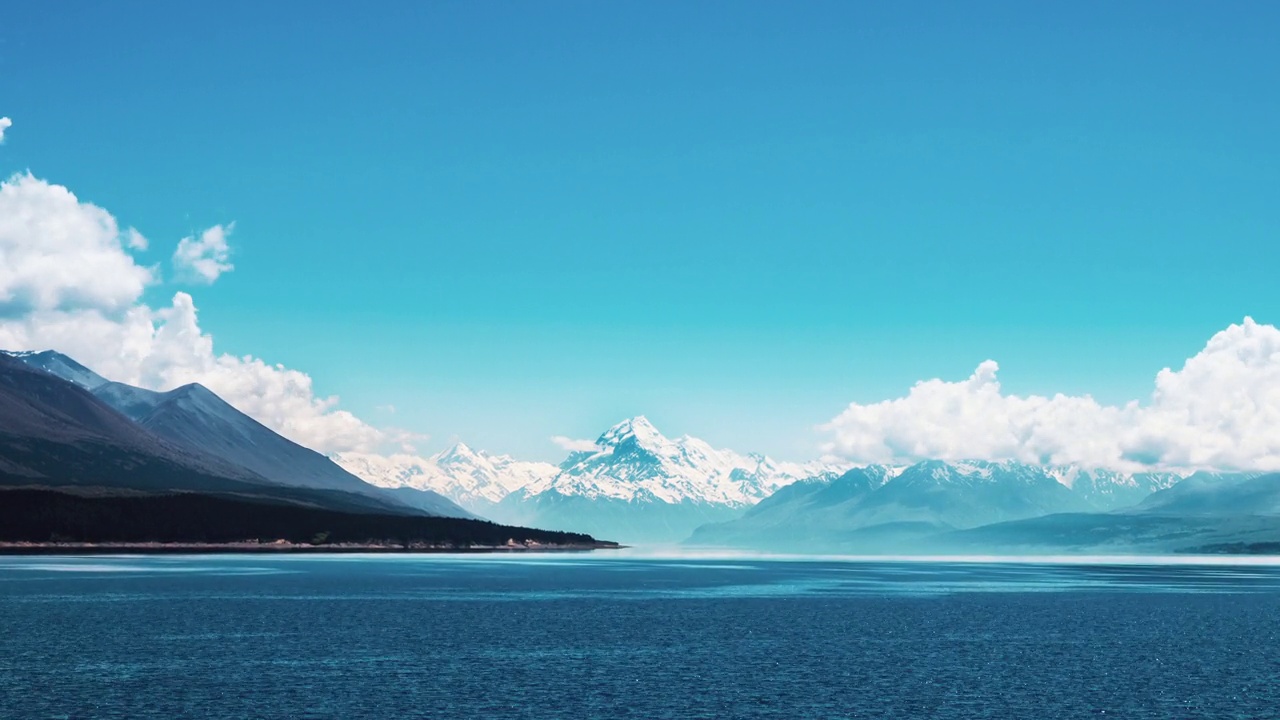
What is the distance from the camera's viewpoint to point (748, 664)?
87.3 m

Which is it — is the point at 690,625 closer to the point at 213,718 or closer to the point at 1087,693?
the point at 1087,693

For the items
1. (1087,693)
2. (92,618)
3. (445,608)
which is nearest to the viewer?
(1087,693)

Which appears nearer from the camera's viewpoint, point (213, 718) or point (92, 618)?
point (213, 718)

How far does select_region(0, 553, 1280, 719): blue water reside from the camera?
6775cm

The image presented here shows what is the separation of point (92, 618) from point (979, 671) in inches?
3120

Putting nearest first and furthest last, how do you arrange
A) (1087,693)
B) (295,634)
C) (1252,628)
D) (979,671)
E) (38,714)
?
(38,714), (1087,693), (979,671), (295,634), (1252,628)

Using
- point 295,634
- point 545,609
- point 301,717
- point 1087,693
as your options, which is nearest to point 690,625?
point 545,609

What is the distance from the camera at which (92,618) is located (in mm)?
115375

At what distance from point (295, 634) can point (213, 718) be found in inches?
1748

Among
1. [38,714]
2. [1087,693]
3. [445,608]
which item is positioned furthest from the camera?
[445,608]

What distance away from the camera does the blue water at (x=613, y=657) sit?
67750 mm

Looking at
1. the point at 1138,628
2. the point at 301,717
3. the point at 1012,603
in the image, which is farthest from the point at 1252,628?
the point at 301,717

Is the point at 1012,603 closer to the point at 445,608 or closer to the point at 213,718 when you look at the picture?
the point at 445,608

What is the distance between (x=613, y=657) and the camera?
90312mm
